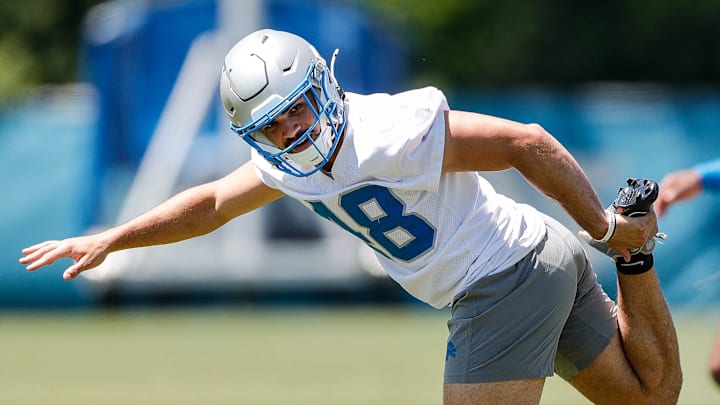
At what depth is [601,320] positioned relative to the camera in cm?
507

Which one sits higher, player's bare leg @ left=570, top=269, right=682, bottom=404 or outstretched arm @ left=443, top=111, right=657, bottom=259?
outstretched arm @ left=443, top=111, right=657, bottom=259

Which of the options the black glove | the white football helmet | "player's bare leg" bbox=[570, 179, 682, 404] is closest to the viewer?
the white football helmet

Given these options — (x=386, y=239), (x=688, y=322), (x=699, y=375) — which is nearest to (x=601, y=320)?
(x=386, y=239)

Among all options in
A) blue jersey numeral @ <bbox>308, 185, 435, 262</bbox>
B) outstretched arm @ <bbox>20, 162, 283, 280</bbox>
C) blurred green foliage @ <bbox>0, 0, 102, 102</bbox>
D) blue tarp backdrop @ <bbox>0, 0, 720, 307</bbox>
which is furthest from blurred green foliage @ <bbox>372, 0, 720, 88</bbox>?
blue jersey numeral @ <bbox>308, 185, 435, 262</bbox>

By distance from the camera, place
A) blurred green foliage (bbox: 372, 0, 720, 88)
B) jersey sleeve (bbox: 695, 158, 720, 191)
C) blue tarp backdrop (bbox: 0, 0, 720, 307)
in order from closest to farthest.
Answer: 1. jersey sleeve (bbox: 695, 158, 720, 191)
2. blue tarp backdrop (bbox: 0, 0, 720, 307)
3. blurred green foliage (bbox: 372, 0, 720, 88)

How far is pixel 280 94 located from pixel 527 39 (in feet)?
63.0

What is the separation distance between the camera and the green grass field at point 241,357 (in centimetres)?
835

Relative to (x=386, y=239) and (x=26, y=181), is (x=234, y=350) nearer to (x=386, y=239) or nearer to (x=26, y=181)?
(x=26, y=181)

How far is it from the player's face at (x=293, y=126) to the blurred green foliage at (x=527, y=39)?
58.1 feet

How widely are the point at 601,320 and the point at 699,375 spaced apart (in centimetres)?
422

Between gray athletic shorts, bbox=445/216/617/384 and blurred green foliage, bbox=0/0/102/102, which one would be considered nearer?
gray athletic shorts, bbox=445/216/617/384

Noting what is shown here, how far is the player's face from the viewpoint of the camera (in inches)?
178

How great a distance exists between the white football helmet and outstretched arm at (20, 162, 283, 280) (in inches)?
17.8

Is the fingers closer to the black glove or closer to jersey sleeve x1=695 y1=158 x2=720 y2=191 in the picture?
the black glove
